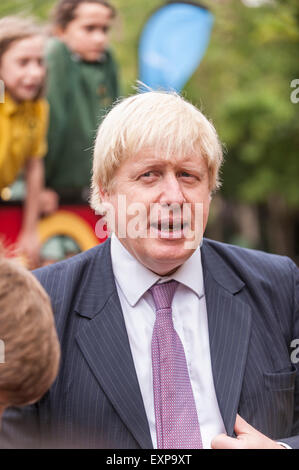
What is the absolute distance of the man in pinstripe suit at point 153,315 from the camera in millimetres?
1763

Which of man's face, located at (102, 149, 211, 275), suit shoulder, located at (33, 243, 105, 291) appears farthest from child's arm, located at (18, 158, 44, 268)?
man's face, located at (102, 149, 211, 275)

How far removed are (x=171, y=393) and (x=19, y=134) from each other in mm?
2876

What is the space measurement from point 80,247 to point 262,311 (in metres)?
3.00

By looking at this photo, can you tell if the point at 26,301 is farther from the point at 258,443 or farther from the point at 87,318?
the point at 258,443

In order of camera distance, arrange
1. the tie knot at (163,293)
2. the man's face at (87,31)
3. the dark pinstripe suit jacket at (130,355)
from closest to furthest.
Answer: the dark pinstripe suit jacket at (130,355), the tie knot at (163,293), the man's face at (87,31)

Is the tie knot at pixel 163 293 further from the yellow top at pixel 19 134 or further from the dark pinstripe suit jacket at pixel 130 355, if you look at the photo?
the yellow top at pixel 19 134

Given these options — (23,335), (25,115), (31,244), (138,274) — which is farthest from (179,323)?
(31,244)

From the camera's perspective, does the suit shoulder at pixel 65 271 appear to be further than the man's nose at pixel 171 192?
Yes

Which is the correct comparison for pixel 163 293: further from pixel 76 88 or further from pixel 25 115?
pixel 76 88

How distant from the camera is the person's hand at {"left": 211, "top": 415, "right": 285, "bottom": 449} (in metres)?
1.65

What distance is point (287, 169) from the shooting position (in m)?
11.4

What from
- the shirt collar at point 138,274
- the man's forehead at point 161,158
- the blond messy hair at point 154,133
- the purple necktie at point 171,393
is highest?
the blond messy hair at point 154,133

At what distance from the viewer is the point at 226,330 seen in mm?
1904

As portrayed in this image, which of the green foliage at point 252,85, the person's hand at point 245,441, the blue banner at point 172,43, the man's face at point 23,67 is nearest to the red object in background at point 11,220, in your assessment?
the man's face at point 23,67
